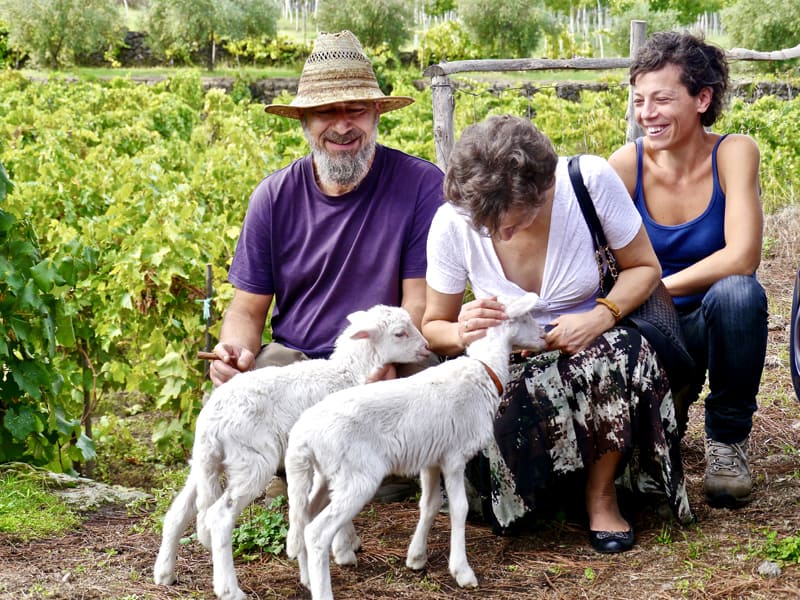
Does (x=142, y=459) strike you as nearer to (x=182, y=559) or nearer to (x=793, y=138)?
(x=182, y=559)

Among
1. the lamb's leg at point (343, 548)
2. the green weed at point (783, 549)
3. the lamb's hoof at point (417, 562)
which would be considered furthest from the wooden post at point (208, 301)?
the green weed at point (783, 549)

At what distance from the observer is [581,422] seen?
412cm

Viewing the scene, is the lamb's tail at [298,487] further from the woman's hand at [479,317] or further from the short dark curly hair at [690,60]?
the short dark curly hair at [690,60]

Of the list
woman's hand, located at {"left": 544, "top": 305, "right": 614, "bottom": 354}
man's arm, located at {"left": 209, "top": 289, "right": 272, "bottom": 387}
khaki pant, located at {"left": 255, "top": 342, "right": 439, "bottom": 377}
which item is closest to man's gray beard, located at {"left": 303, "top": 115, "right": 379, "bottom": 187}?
man's arm, located at {"left": 209, "top": 289, "right": 272, "bottom": 387}

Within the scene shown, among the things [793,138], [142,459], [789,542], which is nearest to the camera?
[789,542]

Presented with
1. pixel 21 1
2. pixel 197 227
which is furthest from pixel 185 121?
pixel 21 1

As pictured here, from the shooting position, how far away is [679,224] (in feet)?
16.0

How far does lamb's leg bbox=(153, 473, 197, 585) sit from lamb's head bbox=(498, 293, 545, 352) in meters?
1.41

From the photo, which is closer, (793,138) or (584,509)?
(584,509)

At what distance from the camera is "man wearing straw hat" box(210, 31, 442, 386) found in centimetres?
473

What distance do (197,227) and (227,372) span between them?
1.73 metres

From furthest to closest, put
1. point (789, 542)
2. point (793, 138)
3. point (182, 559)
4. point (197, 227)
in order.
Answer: point (793, 138), point (197, 227), point (182, 559), point (789, 542)

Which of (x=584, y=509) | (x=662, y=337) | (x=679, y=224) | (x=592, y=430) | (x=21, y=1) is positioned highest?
(x=21, y=1)

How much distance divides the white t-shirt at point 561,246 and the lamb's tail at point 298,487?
113 centimetres
